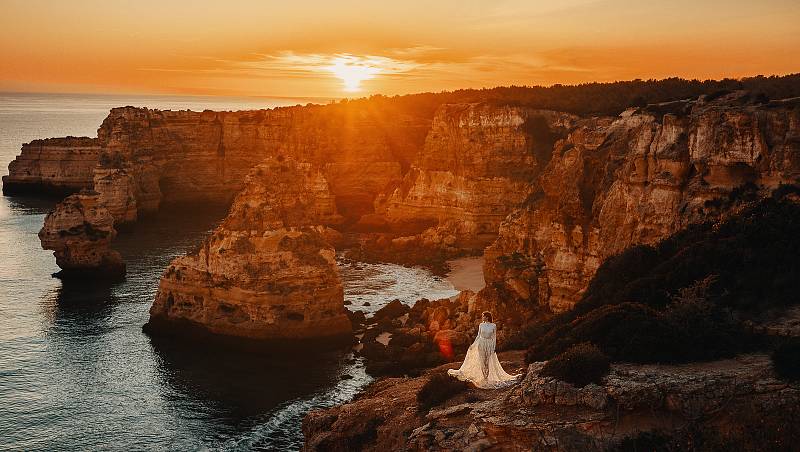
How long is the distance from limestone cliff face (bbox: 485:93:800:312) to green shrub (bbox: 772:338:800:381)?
470 inches

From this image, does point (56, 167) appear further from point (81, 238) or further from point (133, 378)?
point (133, 378)

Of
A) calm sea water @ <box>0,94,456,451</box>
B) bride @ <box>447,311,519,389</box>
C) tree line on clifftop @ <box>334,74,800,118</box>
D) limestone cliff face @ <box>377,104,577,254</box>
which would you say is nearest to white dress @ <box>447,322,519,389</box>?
bride @ <box>447,311,519,389</box>

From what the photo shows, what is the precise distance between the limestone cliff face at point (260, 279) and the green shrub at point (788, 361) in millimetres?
25208

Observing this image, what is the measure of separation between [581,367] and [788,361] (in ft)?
12.2

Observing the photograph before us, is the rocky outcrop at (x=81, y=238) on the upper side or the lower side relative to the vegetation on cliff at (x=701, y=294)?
lower

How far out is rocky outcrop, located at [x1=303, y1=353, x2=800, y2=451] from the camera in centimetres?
1341

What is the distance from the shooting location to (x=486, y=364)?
18.4 metres

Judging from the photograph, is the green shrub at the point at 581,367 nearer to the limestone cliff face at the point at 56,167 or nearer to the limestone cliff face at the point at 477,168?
the limestone cliff face at the point at 477,168

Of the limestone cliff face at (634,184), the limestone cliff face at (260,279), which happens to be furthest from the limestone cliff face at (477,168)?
the limestone cliff face at (260,279)

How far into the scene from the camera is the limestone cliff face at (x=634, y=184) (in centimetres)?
2592

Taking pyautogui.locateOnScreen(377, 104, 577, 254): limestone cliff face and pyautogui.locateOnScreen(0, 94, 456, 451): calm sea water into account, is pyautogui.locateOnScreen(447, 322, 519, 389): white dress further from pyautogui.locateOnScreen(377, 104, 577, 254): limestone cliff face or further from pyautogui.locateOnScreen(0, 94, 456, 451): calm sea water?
pyautogui.locateOnScreen(377, 104, 577, 254): limestone cliff face

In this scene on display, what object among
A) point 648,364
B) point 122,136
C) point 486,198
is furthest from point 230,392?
point 122,136

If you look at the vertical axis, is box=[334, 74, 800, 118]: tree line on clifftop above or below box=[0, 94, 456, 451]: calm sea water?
above

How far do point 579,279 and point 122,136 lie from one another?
56160mm
